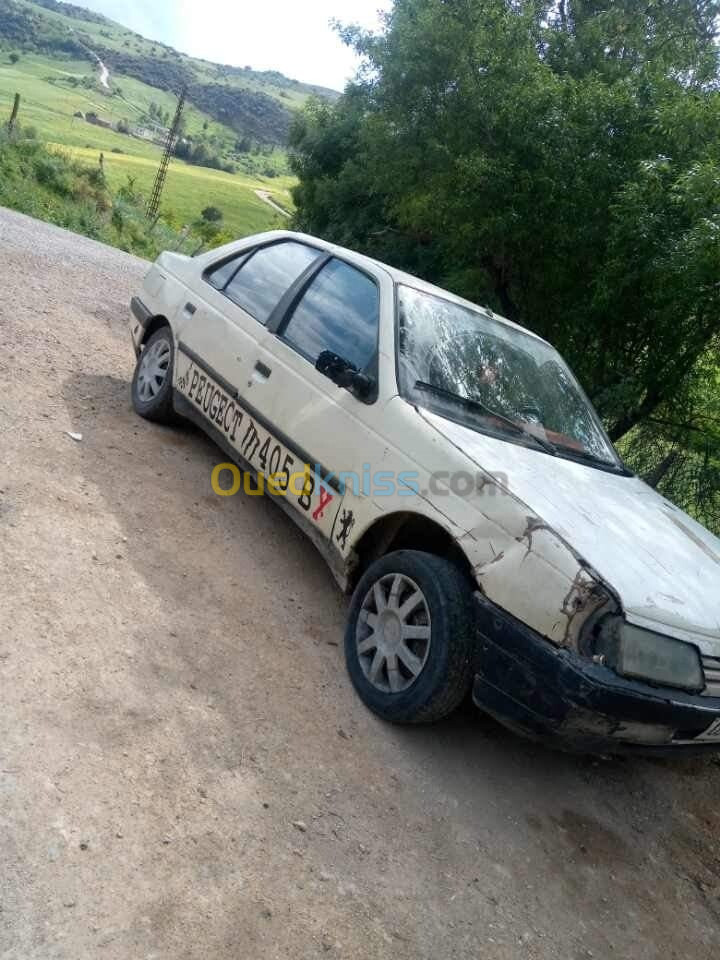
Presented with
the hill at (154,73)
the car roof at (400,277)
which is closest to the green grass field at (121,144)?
the hill at (154,73)

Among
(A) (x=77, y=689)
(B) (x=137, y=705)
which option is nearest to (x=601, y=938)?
(B) (x=137, y=705)

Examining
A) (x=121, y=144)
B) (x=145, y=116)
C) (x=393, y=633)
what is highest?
(x=145, y=116)

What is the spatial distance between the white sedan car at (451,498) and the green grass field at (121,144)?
65417mm

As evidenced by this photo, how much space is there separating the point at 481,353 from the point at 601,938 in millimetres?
2682

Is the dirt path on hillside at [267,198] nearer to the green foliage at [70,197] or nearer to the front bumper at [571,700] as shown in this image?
the green foliage at [70,197]

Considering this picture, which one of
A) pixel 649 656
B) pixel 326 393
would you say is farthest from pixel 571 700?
pixel 326 393

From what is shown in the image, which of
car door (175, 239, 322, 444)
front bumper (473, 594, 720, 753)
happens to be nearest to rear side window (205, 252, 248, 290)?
car door (175, 239, 322, 444)

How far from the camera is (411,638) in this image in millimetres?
3211

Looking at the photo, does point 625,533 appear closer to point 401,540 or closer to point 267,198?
point 401,540

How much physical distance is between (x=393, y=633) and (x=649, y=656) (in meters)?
1.05

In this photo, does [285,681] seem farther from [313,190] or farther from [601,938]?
[313,190]

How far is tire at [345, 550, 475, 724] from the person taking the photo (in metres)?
3.04

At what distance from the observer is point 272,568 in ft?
13.9

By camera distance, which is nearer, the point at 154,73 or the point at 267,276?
the point at 267,276
